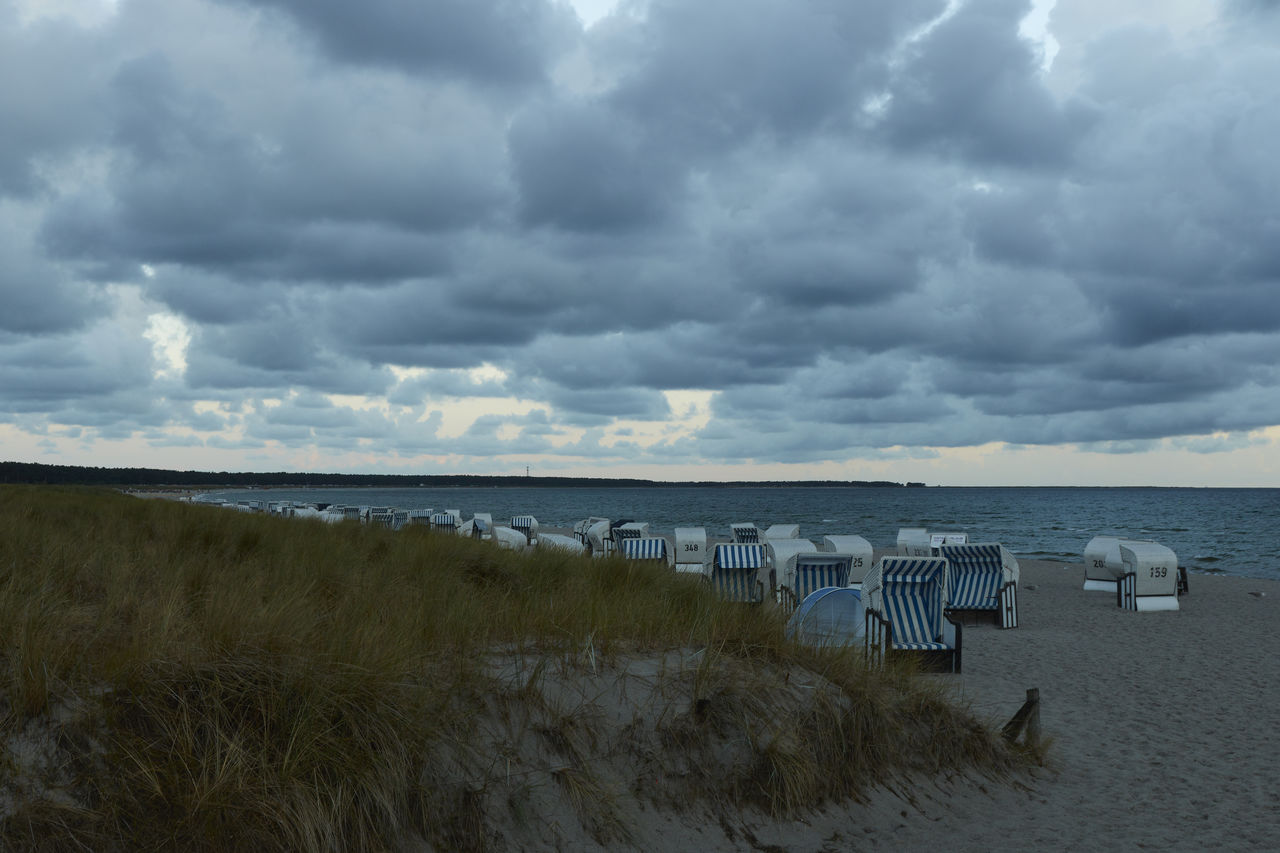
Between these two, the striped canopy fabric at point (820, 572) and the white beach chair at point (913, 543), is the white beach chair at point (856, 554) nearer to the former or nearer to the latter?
the striped canopy fabric at point (820, 572)

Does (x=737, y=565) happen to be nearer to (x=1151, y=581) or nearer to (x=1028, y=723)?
(x=1028, y=723)

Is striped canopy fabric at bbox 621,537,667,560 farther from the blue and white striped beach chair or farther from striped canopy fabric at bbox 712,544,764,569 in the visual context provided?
striped canopy fabric at bbox 712,544,764,569

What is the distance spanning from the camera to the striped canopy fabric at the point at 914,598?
31.3 feet

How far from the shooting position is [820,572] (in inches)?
452

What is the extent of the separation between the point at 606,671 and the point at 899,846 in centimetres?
171

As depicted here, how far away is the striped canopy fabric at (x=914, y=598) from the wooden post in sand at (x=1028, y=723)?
3367 millimetres

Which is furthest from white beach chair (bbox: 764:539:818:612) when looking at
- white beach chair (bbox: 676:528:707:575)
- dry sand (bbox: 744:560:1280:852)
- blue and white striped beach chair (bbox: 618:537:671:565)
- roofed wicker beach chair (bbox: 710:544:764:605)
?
white beach chair (bbox: 676:528:707:575)

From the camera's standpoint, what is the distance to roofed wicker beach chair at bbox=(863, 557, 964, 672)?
9328mm

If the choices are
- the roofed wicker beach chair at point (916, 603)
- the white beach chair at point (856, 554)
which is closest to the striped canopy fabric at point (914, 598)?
the roofed wicker beach chair at point (916, 603)

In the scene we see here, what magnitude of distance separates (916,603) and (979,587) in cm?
427

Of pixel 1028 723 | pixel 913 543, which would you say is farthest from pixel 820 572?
Answer: pixel 913 543

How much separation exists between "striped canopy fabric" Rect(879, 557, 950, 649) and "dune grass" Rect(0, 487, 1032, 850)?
3691 mm

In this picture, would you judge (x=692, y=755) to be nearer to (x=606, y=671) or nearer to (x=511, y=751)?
(x=606, y=671)

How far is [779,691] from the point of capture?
496cm
